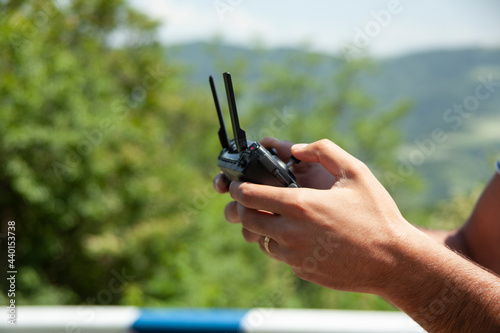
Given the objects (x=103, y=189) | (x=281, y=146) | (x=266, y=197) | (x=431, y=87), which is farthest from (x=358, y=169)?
(x=431, y=87)

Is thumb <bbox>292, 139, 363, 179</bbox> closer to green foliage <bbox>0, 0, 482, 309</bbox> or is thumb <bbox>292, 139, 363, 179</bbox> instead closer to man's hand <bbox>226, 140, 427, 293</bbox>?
man's hand <bbox>226, 140, 427, 293</bbox>

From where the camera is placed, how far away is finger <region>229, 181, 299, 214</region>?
75cm

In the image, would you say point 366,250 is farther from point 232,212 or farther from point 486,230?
point 486,230

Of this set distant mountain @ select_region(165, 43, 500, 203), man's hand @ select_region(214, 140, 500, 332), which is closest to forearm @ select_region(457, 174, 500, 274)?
man's hand @ select_region(214, 140, 500, 332)

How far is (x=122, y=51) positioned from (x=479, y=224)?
6500 mm

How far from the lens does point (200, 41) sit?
32.2 ft

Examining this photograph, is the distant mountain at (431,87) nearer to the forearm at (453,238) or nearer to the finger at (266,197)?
the forearm at (453,238)

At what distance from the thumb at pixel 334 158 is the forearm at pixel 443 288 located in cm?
15

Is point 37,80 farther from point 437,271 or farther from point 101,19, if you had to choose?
point 437,271

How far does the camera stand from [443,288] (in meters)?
0.77

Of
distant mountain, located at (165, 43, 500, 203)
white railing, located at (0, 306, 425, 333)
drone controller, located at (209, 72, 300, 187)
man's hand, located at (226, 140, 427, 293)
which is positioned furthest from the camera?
distant mountain, located at (165, 43, 500, 203)

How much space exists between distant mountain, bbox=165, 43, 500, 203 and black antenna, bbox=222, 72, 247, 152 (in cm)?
798

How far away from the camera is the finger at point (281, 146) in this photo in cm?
105

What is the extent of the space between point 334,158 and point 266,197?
0.14m
